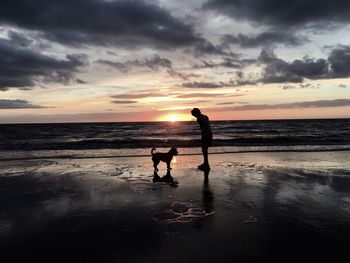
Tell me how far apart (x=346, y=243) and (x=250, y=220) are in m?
1.53

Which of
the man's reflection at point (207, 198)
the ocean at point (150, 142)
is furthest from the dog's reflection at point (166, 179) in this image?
the ocean at point (150, 142)

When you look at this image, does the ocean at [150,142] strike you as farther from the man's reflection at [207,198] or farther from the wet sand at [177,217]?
the man's reflection at [207,198]

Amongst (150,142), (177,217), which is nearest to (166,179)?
(177,217)

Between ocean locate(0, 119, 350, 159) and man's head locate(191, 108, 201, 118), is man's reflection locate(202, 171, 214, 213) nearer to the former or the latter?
man's head locate(191, 108, 201, 118)

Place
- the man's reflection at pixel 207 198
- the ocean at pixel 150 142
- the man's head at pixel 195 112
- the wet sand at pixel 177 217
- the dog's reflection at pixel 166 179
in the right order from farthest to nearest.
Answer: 1. the ocean at pixel 150 142
2. the man's head at pixel 195 112
3. the dog's reflection at pixel 166 179
4. the man's reflection at pixel 207 198
5. the wet sand at pixel 177 217

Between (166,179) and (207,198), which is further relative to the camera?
(166,179)

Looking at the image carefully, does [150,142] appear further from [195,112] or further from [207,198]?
[207,198]

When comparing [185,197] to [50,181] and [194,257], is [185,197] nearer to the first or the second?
[194,257]

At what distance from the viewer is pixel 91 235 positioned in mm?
5148

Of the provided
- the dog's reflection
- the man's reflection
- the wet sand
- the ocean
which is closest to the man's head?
the wet sand

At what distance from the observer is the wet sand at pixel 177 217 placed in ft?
14.7

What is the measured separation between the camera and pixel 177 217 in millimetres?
5969

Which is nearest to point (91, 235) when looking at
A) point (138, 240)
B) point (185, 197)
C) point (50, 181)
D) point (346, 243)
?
point (138, 240)

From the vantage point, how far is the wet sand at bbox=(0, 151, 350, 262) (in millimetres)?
4477
